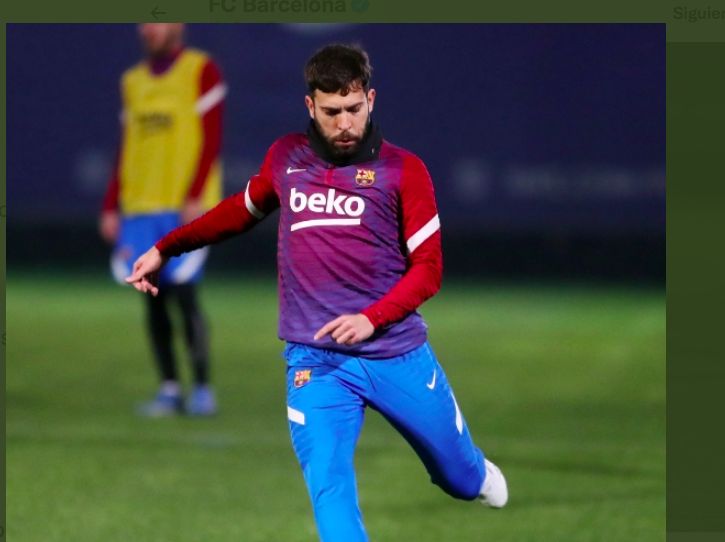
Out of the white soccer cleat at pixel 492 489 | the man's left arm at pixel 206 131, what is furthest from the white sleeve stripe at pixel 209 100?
the white soccer cleat at pixel 492 489

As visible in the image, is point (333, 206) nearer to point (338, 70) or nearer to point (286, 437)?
point (338, 70)

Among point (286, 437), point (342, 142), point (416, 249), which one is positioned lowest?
point (286, 437)

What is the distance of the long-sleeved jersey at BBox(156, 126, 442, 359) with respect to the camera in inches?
237

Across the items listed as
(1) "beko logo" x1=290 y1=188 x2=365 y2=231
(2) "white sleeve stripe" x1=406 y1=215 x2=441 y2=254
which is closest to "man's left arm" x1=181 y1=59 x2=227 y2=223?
(1) "beko logo" x1=290 y1=188 x2=365 y2=231

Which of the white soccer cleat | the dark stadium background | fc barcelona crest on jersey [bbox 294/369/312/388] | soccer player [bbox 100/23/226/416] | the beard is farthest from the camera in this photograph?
the dark stadium background

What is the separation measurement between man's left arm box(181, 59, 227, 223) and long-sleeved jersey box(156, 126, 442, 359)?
4825 mm

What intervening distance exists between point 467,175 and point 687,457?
969cm

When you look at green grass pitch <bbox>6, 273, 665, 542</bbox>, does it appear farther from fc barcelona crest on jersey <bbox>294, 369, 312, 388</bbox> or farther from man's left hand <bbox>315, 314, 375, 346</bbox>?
man's left hand <bbox>315, 314, 375, 346</bbox>

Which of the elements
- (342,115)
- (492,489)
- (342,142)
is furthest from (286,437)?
(342,115)

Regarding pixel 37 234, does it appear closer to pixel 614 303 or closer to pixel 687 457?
pixel 614 303

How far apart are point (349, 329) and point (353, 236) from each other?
603 millimetres

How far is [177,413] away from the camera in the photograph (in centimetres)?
1134

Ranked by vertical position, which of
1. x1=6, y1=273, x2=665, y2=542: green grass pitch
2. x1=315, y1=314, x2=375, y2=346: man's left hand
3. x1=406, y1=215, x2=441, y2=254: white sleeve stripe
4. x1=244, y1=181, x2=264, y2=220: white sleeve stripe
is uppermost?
x1=244, y1=181, x2=264, y2=220: white sleeve stripe

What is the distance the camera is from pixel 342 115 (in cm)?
591
